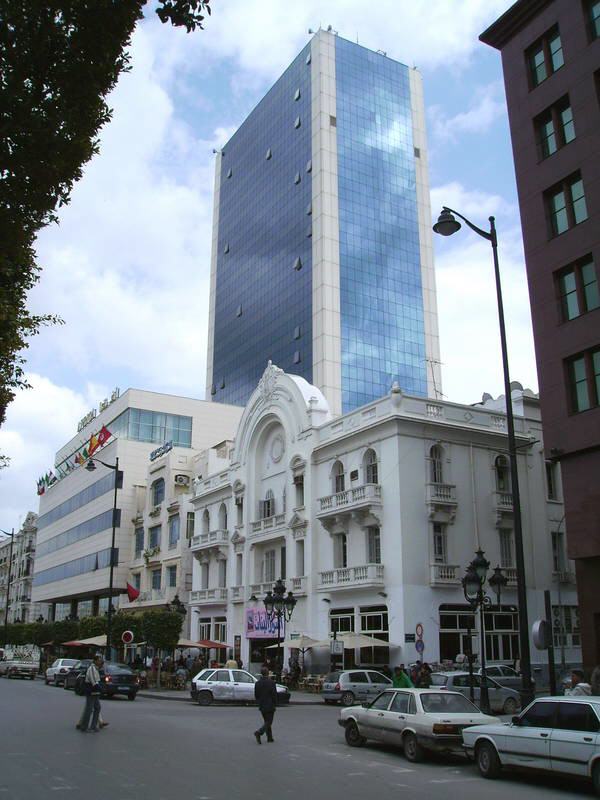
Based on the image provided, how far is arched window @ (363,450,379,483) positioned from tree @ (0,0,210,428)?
99.6ft

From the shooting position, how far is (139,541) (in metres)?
68.8

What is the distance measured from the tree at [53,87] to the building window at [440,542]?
30632 millimetres

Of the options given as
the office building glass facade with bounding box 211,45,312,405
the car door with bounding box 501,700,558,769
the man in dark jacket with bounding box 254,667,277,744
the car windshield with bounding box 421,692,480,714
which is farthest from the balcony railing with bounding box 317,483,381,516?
the office building glass facade with bounding box 211,45,312,405

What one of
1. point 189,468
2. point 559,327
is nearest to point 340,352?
point 189,468

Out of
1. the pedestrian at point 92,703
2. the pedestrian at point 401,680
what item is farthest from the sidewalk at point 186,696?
the pedestrian at point 92,703

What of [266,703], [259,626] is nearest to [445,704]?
[266,703]

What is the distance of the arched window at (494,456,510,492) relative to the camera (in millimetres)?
40256

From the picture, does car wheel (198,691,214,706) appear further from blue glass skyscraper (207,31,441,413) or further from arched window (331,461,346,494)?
blue glass skyscraper (207,31,441,413)

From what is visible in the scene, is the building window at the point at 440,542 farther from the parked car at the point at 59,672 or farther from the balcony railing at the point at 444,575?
the parked car at the point at 59,672

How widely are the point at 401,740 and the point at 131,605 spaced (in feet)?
178

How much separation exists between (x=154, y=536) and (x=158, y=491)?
378cm

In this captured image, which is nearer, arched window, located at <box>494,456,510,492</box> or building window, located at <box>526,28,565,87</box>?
building window, located at <box>526,28,565,87</box>

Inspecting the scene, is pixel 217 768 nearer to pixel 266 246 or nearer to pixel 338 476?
pixel 338 476

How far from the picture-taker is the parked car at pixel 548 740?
11953 millimetres
